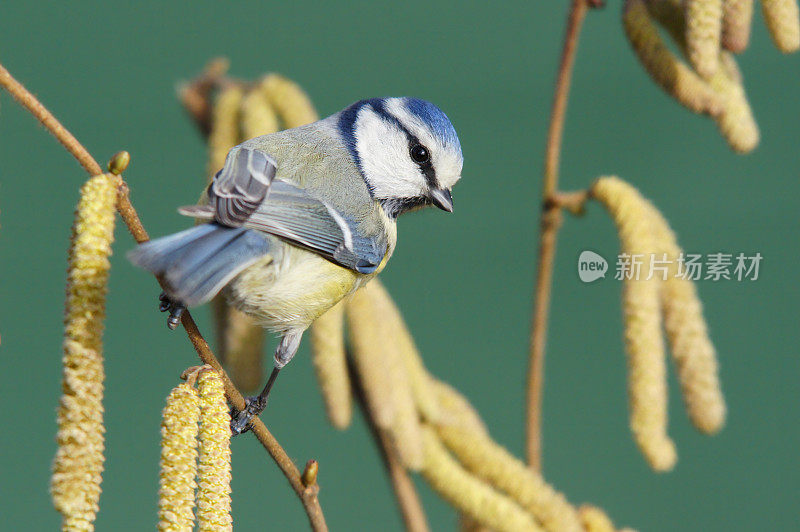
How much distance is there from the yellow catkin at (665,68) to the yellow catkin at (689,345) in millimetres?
176

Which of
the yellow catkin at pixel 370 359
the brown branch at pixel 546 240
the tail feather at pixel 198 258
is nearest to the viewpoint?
the tail feather at pixel 198 258

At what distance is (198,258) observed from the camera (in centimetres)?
90

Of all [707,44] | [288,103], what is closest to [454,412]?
[288,103]

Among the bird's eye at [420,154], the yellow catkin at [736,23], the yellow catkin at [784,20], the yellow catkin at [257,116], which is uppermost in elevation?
the yellow catkin at [257,116]

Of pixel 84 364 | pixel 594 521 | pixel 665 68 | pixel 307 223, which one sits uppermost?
pixel 665 68

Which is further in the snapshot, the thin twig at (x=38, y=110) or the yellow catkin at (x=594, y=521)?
the yellow catkin at (x=594, y=521)

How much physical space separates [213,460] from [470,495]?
551 millimetres

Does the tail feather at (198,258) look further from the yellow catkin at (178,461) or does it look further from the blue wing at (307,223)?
the yellow catkin at (178,461)

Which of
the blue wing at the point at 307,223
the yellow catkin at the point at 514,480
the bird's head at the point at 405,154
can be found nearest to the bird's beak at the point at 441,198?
the bird's head at the point at 405,154

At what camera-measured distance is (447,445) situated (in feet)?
4.22

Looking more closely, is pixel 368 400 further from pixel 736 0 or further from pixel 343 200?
pixel 736 0

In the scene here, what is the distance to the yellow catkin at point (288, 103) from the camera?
138cm

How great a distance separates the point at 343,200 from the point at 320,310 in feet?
0.57

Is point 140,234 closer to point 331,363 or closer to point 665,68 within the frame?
point 331,363
